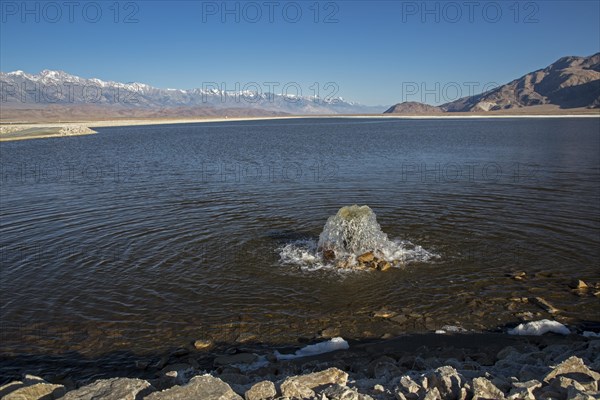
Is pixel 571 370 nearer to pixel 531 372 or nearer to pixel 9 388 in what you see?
pixel 531 372

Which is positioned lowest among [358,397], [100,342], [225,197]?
[100,342]

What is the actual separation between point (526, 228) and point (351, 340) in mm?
10973

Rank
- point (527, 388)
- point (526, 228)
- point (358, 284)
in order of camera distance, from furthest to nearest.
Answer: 1. point (526, 228)
2. point (358, 284)
3. point (527, 388)

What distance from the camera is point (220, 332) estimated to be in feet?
31.7

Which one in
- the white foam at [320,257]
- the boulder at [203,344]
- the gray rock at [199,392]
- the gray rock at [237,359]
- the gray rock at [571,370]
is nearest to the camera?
the gray rock at [199,392]

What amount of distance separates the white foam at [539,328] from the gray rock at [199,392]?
6439 millimetres

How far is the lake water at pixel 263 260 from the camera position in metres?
9.95

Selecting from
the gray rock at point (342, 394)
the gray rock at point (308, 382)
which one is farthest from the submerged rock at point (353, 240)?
the gray rock at point (342, 394)

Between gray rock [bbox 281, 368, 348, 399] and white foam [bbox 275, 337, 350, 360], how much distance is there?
211cm

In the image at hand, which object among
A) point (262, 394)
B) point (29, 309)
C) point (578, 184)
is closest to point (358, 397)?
point (262, 394)

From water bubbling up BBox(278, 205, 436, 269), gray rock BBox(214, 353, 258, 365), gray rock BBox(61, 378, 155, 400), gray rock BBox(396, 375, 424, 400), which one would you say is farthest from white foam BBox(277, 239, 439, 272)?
gray rock BBox(61, 378, 155, 400)

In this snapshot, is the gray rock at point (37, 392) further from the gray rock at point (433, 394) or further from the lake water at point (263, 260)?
the gray rock at point (433, 394)

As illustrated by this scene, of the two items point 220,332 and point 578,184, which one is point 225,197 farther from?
point 578,184

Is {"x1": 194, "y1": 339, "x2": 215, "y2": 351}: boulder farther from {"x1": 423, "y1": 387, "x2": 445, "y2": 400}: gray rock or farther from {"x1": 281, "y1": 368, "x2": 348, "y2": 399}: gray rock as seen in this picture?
{"x1": 423, "y1": 387, "x2": 445, "y2": 400}: gray rock
